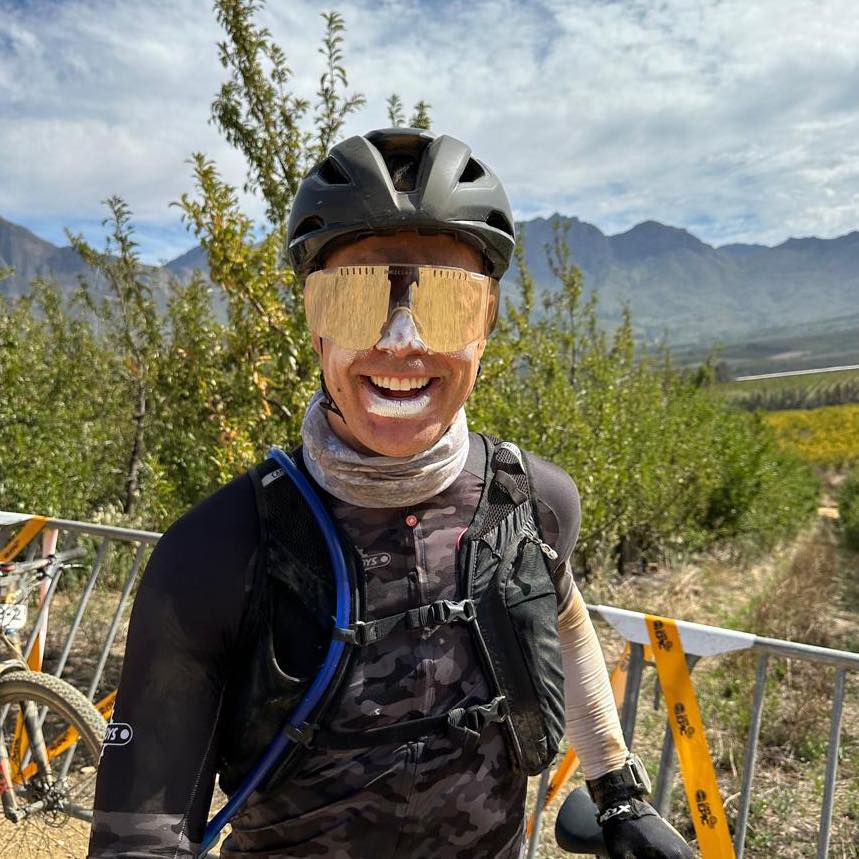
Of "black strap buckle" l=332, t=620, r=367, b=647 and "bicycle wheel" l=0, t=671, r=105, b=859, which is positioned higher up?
"black strap buckle" l=332, t=620, r=367, b=647

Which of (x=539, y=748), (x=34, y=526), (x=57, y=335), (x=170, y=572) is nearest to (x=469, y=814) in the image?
(x=539, y=748)

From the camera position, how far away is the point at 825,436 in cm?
3328

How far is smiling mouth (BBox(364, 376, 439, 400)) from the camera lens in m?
1.36

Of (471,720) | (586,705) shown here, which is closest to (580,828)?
(586,705)

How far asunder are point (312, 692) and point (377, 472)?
0.41 meters

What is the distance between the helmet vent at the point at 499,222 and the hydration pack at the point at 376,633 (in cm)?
57

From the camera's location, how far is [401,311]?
1.34 m

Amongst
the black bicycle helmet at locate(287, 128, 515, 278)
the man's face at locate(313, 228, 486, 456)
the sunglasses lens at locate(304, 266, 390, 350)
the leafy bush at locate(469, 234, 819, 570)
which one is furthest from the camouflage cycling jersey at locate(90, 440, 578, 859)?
the leafy bush at locate(469, 234, 819, 570)

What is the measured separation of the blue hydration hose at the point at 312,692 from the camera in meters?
1.21

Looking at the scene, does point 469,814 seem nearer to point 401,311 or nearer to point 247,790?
point 247,790

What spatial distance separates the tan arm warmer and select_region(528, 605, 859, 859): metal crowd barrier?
2.11 ft

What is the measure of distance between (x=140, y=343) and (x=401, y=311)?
741cm

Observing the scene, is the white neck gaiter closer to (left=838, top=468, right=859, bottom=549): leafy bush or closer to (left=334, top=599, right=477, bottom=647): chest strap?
(left=334, top=599, right=477, bottom=647): chest strap

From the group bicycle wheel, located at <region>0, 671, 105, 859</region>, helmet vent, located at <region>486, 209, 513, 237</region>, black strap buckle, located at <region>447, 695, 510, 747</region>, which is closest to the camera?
black strap buckle, located at <region>447, 695, 510, 747</region>
